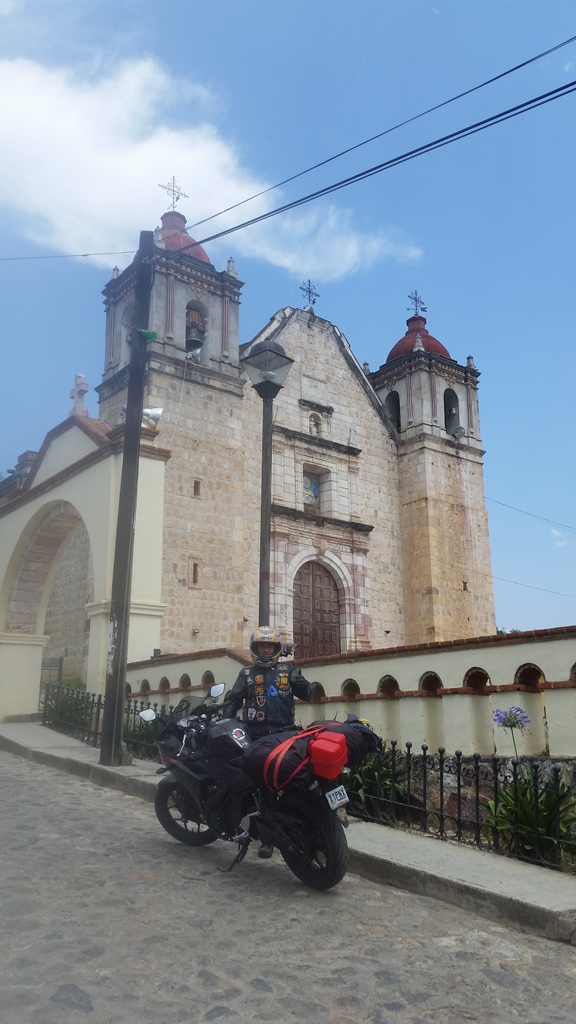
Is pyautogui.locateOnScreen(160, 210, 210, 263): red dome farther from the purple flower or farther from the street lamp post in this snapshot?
the purple flower

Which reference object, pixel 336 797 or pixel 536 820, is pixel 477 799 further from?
pixel 336 797

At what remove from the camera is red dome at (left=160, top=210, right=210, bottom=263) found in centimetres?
2006

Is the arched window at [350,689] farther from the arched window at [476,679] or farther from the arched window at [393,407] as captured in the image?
the arched window at [393,407]

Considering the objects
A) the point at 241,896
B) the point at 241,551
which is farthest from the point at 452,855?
the point at 241,551

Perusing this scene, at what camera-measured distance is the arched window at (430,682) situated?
6.96 metres

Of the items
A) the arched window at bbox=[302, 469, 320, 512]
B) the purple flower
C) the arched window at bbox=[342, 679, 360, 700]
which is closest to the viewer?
the purple flower

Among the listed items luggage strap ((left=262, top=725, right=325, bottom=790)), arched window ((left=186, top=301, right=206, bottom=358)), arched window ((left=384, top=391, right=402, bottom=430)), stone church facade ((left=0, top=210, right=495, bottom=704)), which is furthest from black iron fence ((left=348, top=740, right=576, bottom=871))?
arched window ((left=384, top=391, right=402, bottom=430))

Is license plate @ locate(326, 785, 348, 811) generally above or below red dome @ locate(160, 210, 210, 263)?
below

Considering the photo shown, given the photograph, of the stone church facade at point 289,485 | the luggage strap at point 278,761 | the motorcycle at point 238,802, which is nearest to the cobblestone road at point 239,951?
the motorcycle at point 238,802

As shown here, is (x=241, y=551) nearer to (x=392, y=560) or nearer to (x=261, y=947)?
(x=392, y=560)

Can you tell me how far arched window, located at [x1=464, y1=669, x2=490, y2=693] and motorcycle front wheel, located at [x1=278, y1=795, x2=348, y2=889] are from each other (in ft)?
7.12

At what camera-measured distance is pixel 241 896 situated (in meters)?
4.69

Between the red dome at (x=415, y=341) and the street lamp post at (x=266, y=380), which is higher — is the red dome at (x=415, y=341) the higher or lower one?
the higher one

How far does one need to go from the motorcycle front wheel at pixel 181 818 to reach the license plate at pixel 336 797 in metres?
1.35
